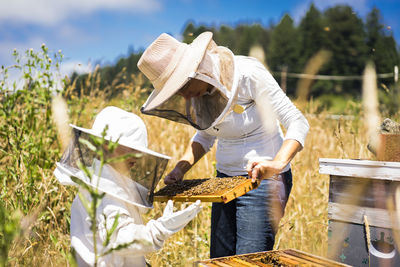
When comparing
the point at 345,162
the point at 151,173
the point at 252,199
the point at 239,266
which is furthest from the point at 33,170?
the point at 345,162

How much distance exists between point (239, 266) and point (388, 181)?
1.19m

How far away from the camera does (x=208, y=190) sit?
82.0 inches

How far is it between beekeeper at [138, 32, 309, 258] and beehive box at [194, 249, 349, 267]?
431mm

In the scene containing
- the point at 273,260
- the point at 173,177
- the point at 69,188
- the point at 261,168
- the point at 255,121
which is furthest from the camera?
the point at 69,188

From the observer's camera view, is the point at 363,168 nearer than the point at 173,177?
Yes

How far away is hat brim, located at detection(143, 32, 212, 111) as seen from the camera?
6.63ft

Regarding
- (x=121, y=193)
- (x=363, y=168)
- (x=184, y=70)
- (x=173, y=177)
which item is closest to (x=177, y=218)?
(x=121, y=193)

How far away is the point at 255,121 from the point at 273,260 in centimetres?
93

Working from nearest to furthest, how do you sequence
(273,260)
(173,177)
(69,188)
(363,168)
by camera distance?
(273,260)
(363,168)
(173,177)
(69,188)

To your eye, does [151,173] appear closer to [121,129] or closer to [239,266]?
[121,129]

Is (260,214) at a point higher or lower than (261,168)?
lower

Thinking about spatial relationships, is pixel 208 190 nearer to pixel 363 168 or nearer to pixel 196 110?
pixel 196 110

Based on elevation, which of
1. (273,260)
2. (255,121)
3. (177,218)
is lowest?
(273,260)

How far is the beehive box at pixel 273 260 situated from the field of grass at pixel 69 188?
3.19ft
